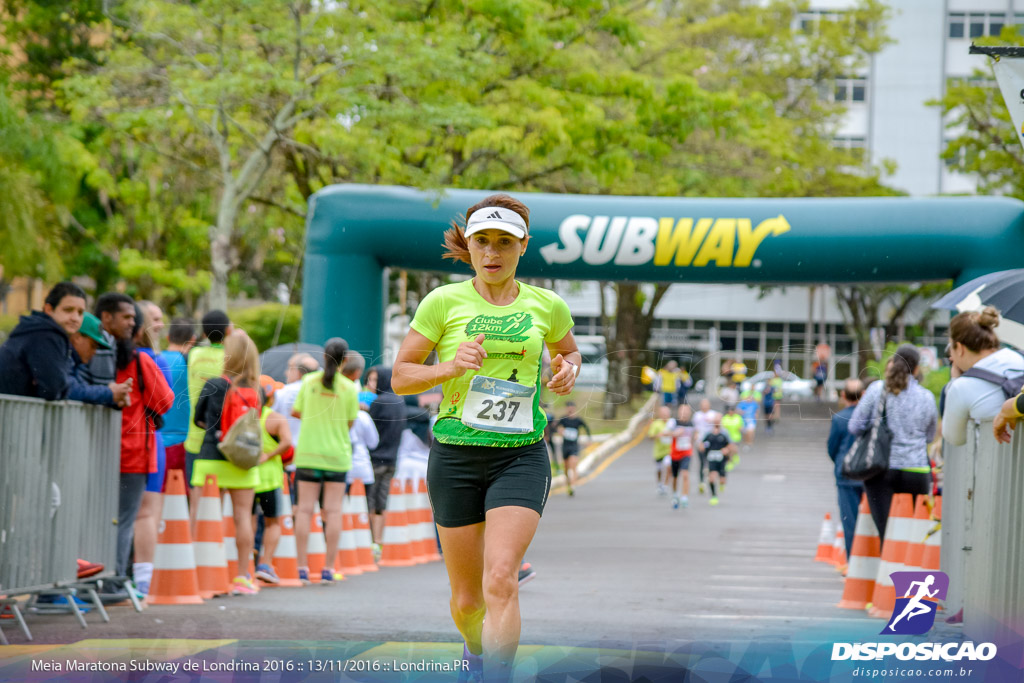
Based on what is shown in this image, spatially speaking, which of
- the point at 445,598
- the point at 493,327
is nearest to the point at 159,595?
the point at 445,598

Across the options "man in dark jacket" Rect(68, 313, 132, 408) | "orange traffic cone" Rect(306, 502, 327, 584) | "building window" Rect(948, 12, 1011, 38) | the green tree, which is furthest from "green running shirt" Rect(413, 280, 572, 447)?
"building window" Rect(948, 12, 1011, 38)

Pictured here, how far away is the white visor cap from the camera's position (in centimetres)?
510

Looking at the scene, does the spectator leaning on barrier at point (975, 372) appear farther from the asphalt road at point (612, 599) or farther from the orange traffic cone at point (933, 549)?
the orange traffic cone at point (933, 549)

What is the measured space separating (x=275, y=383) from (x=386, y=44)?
846 cm

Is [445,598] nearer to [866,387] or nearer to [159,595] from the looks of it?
[159,595]

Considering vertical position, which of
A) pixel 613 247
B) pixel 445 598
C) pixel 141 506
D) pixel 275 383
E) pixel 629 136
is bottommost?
pixel 445 598

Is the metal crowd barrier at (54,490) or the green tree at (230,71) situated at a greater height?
the green tree at (230,71)

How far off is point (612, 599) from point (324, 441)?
2503 mm

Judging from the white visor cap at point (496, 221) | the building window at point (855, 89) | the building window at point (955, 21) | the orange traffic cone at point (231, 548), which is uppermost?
the building window at point (955, 21)

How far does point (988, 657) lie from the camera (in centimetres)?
583

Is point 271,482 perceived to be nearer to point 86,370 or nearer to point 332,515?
point 332,515

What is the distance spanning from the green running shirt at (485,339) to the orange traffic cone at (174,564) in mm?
4118

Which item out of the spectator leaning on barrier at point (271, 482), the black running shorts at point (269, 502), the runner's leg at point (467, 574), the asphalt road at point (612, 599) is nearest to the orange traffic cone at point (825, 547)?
the asphalt road at point (612, 599)

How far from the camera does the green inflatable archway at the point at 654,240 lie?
42.6 ft
